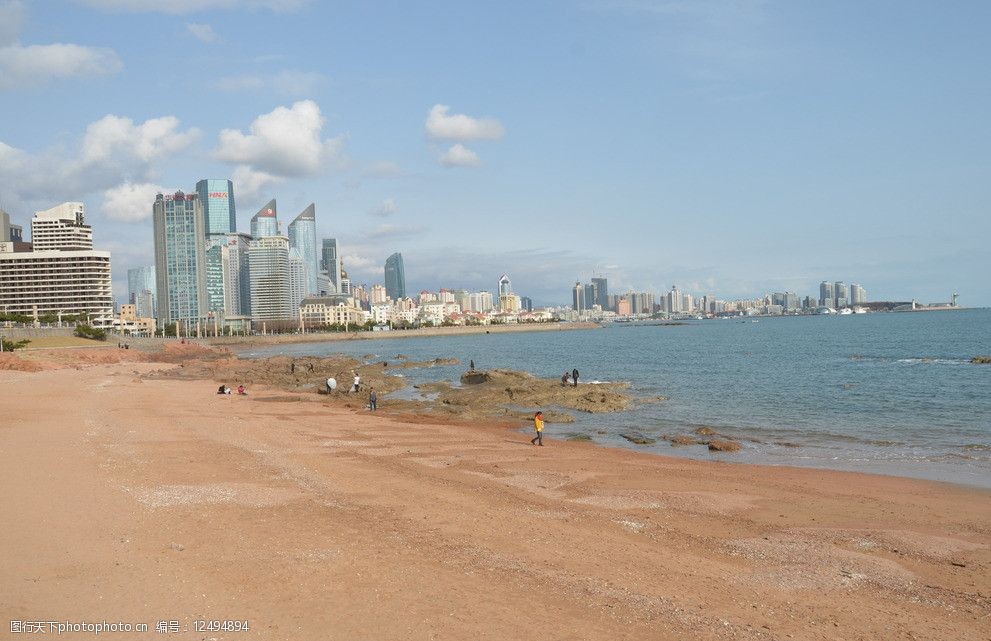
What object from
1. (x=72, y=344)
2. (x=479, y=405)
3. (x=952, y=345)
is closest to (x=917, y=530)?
(x=479, y=405)

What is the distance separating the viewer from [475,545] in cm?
1226

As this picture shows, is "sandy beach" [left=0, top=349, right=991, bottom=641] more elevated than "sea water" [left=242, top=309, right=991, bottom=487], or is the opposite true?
"sandy beach" [left=0, top=349, right=991, bottom=641]

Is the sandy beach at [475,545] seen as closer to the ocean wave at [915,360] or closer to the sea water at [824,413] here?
the sea water at [824,413]

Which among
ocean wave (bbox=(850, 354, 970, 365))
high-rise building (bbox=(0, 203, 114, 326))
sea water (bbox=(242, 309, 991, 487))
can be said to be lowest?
ocean wave (bbox=(850, 354, 970, 365))

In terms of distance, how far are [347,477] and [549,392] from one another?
25.2 m

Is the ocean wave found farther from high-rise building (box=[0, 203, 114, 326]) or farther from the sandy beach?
high-rise building (box=[0, 203, 114, 326])

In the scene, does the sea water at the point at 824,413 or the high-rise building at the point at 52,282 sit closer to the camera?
the sea water at the point at 824,413

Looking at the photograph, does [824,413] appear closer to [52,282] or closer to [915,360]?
[915,360]

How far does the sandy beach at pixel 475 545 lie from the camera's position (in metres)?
9.12

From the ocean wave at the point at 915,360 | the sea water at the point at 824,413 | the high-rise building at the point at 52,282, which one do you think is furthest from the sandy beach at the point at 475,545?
the high-rise building at the point at 52,282

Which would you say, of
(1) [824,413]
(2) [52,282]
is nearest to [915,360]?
(1) [824,413]

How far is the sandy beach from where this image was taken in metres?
9.12

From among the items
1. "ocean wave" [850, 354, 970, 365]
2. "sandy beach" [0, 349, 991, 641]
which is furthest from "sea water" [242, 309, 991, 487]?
"sandy beach" [0, 349, 991, 641]

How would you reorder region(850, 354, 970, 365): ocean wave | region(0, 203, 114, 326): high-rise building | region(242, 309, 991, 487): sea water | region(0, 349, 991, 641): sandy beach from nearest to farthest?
region(0, 349, 991, 641): sandy beach < region(242, 309, 991, 487): sea water < region(850, 354, 970, 365): ocean wave < region(0, 203, 114, 326): high-rise building
